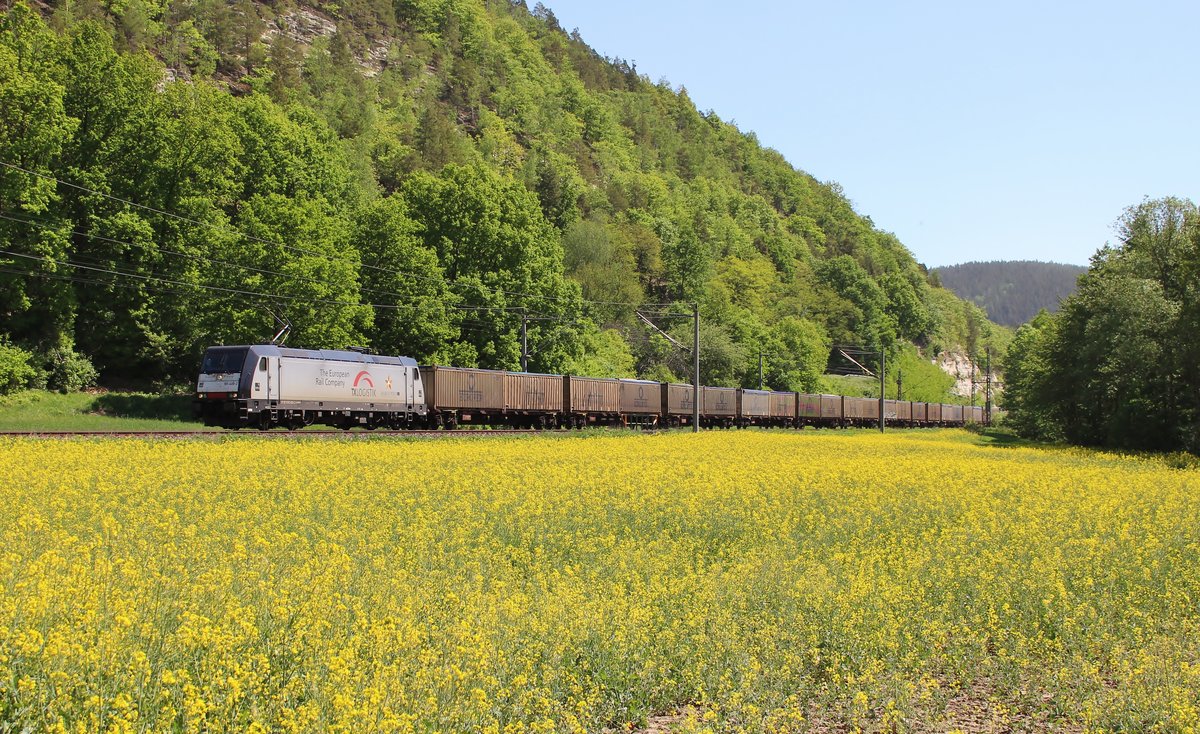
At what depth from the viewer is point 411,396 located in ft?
133

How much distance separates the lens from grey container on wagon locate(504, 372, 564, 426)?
4494cm

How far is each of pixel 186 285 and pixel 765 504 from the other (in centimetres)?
3507

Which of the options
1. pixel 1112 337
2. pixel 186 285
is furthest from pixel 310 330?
pixel 1112 337

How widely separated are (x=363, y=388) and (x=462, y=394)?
5543mm

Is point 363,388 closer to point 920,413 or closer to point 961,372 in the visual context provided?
point 920,413

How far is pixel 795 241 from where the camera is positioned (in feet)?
630

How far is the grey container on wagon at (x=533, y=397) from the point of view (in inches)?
1769

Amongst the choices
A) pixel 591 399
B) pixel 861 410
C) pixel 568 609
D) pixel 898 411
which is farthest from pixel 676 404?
pixel 568 609

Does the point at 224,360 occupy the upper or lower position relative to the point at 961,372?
lower

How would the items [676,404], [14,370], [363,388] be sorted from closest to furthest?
[14,370], [363,388], [676,404]

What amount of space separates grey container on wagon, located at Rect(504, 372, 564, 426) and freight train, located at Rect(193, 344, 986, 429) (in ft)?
0.16

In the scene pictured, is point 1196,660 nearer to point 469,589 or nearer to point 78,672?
point 469,589

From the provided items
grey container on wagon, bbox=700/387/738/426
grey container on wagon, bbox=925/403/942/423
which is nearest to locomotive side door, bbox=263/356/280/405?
grey container on wagon, bbox=700/387/738/426

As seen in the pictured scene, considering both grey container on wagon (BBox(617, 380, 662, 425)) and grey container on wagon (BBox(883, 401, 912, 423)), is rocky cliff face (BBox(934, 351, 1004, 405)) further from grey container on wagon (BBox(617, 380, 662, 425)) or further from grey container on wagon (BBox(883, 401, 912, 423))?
grey container on wagon (BBox(617, 380, 662, 425))
